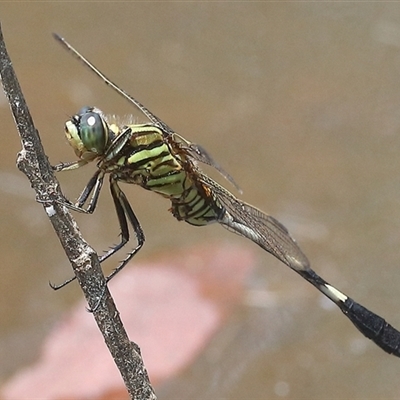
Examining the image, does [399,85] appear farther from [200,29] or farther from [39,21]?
[39,21]

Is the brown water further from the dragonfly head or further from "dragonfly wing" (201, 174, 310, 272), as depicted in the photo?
the dragonfly head

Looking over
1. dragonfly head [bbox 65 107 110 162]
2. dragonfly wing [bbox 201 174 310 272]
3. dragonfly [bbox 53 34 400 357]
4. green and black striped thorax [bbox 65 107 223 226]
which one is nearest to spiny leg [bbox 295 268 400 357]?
dragonfly wing [bbox 201 174 310 272]

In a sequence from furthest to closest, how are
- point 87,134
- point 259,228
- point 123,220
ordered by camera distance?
1. point 259,228
2. point 123,220
3. point 87,134

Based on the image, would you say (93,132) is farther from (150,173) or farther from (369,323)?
(369,323)

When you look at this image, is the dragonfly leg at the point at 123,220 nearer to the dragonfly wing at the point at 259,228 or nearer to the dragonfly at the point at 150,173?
the dragonfly at the point at 150,173

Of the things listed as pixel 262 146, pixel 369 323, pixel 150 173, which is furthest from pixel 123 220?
pixel 262 146

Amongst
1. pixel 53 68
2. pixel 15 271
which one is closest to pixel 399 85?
pixel 53 68

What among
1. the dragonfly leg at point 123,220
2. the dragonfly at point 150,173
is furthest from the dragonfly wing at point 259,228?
the dragonfly leg at point 123,220
